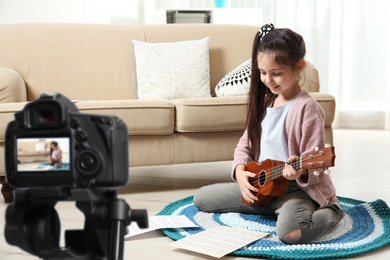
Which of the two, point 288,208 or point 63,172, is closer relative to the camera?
point 63,172

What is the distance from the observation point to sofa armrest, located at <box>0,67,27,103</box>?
1.91 meters

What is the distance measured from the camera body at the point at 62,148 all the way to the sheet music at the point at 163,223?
0.87 m

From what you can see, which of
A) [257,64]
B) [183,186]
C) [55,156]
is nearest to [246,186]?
[257,64]

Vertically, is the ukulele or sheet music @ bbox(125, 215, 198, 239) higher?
the ukulele

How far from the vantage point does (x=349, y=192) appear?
1.88 m

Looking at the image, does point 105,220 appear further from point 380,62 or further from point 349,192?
point 380,62

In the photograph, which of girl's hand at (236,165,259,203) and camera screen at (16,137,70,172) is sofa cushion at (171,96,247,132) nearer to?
girl's hand at (236,165,259,203)

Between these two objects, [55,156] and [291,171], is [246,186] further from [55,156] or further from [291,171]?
[55,156]

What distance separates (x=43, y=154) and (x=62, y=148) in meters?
0.02

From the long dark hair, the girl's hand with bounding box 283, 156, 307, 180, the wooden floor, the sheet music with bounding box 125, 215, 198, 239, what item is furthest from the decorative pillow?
the girl's hand with bounding box 283, 156, 307, 180

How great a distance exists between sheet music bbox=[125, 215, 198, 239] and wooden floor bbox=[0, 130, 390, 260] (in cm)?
2

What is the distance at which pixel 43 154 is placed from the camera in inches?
18.7

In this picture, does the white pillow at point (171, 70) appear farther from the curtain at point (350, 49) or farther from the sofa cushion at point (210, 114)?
the curtain at point (350, 49)

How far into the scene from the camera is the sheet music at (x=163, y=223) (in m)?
1.35
